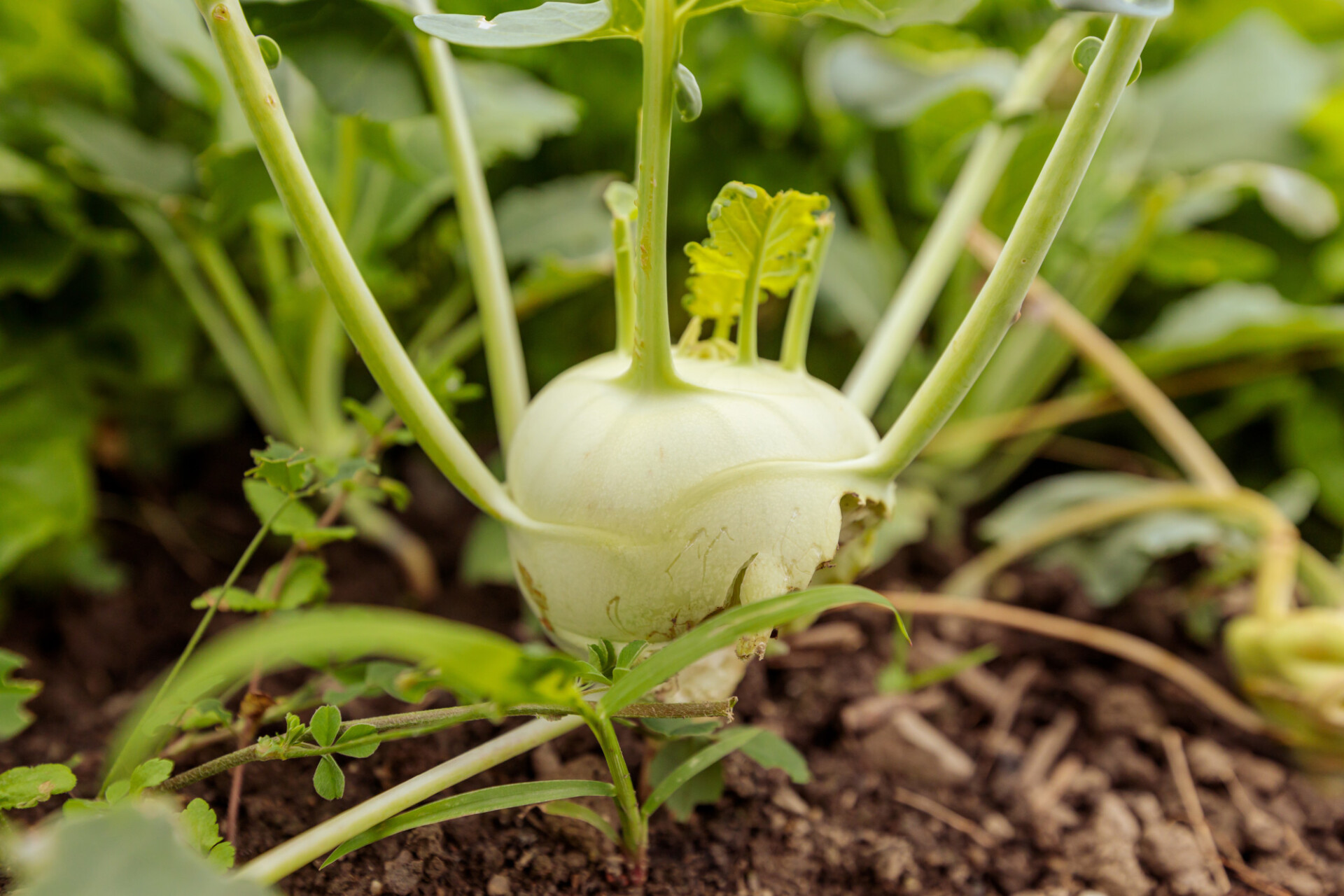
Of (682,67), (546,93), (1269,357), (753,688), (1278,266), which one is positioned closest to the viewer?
(682,67)

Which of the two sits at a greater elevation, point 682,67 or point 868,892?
point 682,67

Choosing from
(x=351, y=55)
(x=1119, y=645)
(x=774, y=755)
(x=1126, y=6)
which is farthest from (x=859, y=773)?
(x=351, y=55)

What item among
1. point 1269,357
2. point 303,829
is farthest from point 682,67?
point 1269,357

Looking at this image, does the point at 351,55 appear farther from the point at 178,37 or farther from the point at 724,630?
the point at 724,630

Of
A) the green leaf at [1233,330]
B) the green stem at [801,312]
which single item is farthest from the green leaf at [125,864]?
the green leaf at [1233,330]

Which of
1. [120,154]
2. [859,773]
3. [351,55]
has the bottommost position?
[859,773]

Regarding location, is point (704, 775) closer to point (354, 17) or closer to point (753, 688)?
point (753, 688)

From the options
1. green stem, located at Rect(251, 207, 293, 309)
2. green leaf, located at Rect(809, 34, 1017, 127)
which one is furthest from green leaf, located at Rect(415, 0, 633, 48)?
green leaf, located at Rect(809, 34, 1017, 127)
